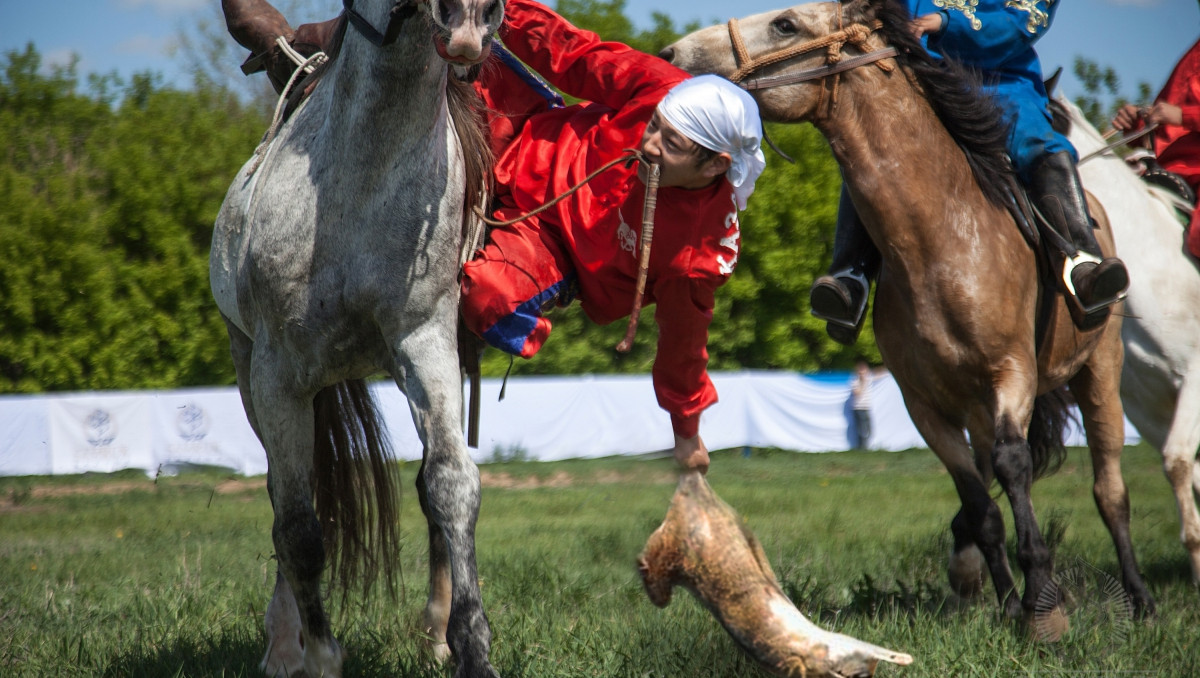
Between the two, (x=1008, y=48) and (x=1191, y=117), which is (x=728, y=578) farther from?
(x=1191, y=117)

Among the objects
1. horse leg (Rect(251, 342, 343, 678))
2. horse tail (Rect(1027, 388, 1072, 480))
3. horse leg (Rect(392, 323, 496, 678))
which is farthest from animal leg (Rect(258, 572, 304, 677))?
horse tail (Rect(1027, 388, 1072, 480))

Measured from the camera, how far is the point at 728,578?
2633mm

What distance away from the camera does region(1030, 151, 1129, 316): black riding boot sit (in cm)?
433

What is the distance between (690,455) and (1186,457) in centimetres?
393

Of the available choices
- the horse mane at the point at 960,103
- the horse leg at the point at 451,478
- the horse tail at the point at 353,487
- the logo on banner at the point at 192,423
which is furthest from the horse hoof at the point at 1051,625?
the logo on banner at the point at 192,423

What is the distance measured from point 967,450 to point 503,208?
2.68 m

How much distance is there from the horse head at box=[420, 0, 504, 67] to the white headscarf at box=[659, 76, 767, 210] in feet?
2.16

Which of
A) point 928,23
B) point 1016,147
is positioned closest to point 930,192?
point 1016,147

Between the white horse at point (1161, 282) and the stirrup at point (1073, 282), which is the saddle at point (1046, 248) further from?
the white horse at point (1161, 282)

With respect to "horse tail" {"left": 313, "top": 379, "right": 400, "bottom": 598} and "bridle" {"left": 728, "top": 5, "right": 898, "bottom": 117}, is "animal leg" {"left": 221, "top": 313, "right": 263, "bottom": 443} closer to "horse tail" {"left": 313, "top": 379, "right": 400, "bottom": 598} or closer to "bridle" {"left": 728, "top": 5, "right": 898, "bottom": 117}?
"horse tail" {"left": 313, "top": 379, "right": 400, "bottom": 598}

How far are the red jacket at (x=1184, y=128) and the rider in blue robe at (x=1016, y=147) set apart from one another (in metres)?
1.43

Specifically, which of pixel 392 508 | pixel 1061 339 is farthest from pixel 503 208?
pixel 1061 339

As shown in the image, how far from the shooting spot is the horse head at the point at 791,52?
14.4 ft

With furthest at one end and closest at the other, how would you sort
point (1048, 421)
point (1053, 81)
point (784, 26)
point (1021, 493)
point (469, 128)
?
point (1048, 421) → point (1053, 81) → point (784, 26) → point (1021, 493) → point (469, 128)
